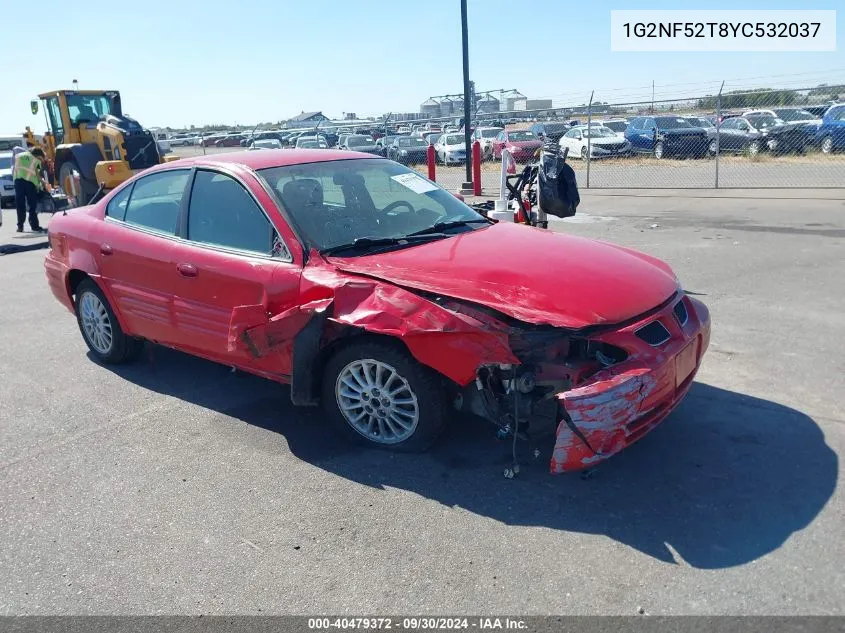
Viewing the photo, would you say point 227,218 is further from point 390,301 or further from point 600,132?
point 600,132

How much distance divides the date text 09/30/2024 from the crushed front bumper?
0.85 meters

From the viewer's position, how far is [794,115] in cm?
2330

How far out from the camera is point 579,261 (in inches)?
161

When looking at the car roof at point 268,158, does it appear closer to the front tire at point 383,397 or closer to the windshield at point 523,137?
the front tire at point 383,397

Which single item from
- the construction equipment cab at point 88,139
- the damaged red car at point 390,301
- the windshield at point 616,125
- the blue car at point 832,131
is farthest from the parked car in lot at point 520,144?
the damaged red car at point 390,301

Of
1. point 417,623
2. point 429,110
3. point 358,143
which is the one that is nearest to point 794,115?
point 358,143

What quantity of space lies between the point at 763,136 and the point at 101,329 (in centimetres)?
2131

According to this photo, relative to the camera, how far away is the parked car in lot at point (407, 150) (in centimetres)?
2605

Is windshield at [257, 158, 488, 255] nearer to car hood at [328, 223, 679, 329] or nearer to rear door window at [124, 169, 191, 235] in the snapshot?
car hood at [328, 223, 679, 329]

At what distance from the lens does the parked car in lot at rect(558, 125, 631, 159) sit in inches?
968

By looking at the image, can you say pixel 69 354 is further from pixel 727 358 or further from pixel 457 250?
pixel 727 358

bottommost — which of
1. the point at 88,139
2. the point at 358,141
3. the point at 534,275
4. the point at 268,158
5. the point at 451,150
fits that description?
the point at 451,150

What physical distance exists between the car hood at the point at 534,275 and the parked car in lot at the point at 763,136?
1992 cm

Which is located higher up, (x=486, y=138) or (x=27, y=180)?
(x=27, y=180)
